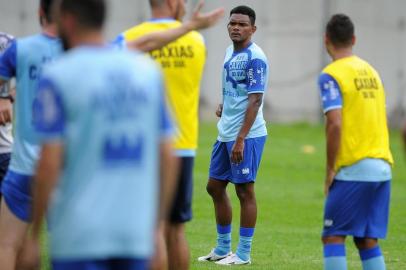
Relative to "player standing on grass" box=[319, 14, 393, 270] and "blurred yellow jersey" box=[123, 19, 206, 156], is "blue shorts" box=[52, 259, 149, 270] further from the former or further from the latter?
"player standing on grass" box=[319, 14, 393, 270]

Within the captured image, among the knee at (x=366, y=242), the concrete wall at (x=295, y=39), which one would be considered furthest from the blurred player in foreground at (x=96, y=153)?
the concrete wall at (x=295, y=39)

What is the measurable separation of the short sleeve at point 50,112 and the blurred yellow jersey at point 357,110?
3418mm

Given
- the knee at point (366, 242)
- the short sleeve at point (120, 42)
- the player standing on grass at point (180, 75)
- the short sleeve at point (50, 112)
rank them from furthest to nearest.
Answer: the knee at point (366, 242) → the player standing on grass at point (180, 75) → the short sleeve at point (120, 42) → the short sleeve at point (50, 112)

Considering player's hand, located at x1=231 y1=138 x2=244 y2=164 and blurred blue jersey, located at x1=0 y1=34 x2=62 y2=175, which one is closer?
blurred blue jersey, located at x1=0 y1=34 x2=62 y2=175

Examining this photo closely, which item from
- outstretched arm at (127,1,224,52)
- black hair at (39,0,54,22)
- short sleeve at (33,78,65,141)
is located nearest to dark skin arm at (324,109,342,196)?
outstretched arm at (127,1,224,52)

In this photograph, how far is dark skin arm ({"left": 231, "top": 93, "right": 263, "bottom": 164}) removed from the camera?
34.4 feet

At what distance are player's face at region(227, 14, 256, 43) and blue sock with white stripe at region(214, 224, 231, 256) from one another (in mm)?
1947

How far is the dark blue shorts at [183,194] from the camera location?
7836 mm

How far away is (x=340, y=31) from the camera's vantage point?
8.02 meters

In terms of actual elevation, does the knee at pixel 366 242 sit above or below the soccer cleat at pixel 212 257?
above

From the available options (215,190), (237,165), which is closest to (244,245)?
(215,190)

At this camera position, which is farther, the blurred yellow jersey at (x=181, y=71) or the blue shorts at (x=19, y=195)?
the blurred yellow jersey at (x=181, y=71)

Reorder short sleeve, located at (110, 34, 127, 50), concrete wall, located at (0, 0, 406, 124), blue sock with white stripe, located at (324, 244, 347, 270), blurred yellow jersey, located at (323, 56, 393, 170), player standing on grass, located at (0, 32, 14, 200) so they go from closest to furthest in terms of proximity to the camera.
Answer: short sleeve, located at (110, 34, 127, 50), blurred yellow jersey, located at (323, 56, 393, 170), blue sock with white stripe, located at (324, 244, 347, 270), player standing on grass, located at (0, 32, 14, 200), concrete wall, located at (0, 0, 406, 124)

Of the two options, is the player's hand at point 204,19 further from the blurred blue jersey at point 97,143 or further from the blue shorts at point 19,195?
the blurred blue jersey at point 97,143
